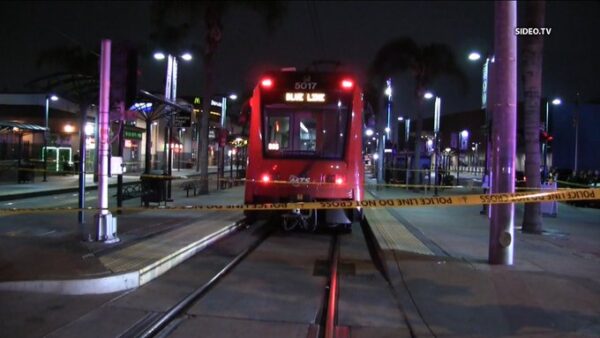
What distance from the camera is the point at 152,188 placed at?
1759 centimetres

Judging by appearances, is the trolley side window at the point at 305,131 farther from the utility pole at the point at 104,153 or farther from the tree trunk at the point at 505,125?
the tree trunk at the point at 505,125

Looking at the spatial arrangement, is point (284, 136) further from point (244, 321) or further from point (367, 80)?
point (367, 80)

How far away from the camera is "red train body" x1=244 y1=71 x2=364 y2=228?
13.3 m

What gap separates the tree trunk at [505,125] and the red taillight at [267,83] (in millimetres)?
5666

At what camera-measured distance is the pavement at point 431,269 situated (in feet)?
21.8

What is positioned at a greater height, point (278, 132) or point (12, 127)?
point (12, 127)

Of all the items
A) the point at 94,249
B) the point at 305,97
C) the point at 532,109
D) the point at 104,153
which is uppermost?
the point at 305,97

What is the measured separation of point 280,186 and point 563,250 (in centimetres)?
578

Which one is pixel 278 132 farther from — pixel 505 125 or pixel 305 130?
pixel 505 125

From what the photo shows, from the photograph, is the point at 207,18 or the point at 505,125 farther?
the point at 207,18

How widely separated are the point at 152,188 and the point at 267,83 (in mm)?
5801

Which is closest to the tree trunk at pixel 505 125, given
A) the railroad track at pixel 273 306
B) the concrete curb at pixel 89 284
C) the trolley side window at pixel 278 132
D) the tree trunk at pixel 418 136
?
the railroad track at pixel 273 306

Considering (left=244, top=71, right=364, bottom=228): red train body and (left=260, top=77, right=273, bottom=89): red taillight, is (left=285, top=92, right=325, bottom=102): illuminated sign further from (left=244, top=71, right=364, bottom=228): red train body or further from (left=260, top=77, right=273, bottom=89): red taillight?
(left=260, top=77, right=273, bottom=89): red taillight

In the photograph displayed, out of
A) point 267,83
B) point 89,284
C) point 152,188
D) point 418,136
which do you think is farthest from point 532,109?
point 418,136
